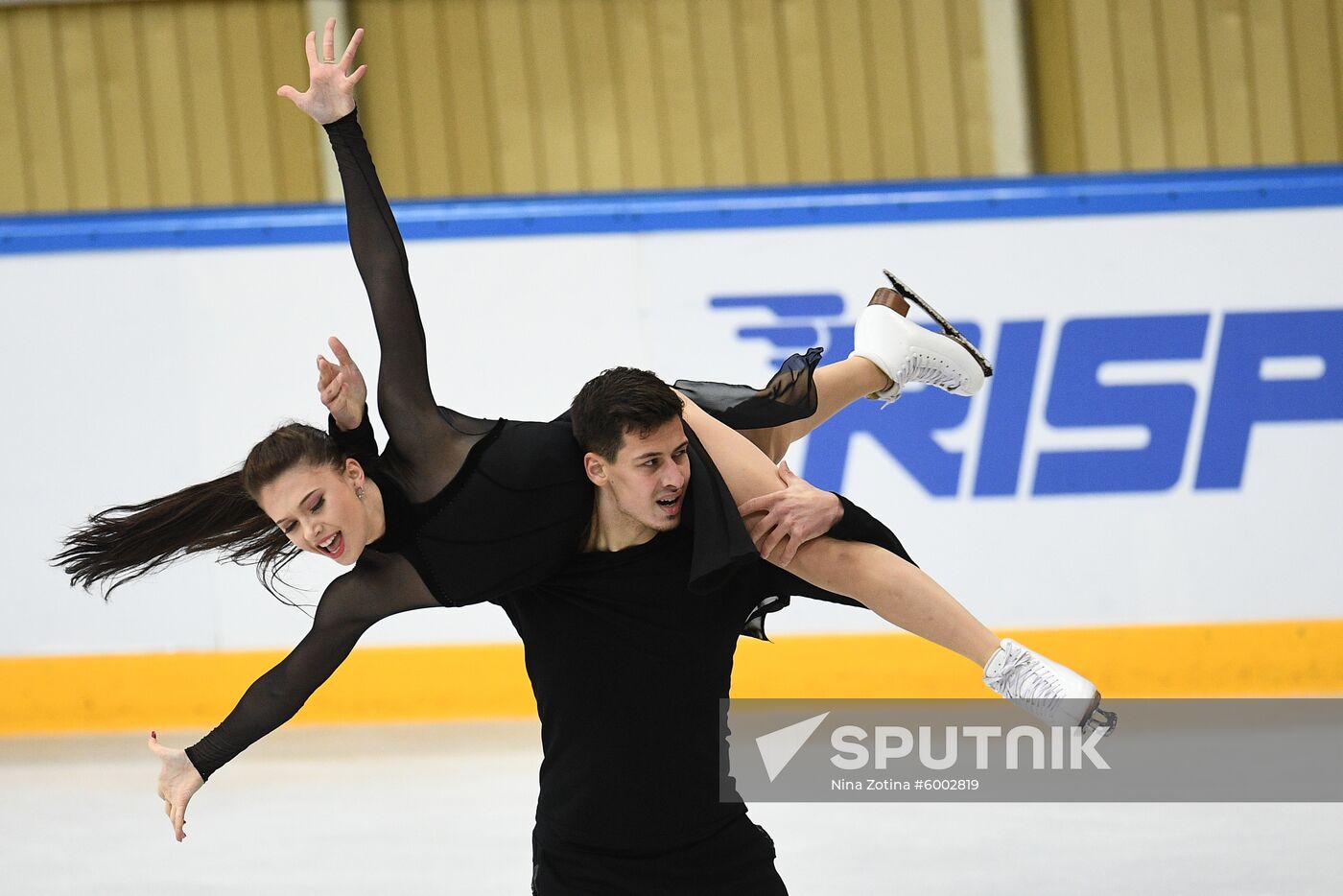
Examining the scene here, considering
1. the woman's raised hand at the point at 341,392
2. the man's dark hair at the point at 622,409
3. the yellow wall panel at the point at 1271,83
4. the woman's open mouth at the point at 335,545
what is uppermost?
the yellow wall panel at the point at 1271,83

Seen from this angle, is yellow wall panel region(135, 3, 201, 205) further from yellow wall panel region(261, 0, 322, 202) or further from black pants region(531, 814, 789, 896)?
black pants region(531, 814, 789, 896)

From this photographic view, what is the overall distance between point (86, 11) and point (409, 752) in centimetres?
484

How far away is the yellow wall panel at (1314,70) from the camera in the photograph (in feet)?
26.0

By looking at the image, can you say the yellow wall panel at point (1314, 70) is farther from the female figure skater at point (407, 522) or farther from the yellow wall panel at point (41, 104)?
the yellow wall panel at point (41, 104)

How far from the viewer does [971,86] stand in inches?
319

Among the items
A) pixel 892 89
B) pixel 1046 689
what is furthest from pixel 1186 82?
pixel 1046 689

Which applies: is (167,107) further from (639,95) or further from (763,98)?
(763,98)

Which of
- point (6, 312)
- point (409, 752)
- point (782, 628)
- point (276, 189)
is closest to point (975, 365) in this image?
point (782, 628)

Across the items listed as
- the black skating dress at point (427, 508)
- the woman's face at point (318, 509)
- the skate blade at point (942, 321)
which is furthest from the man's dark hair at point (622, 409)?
the skate blade at point (942, 321)

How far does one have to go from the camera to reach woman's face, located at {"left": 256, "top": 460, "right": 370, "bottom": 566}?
256 cm

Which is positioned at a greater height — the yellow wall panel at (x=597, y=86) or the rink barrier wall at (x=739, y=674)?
the yellow wall panel at (x=597, y=86)

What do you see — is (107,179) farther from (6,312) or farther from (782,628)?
(782,628)

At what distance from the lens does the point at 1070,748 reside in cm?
505

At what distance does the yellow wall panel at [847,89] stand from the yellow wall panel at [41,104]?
4022 millimetres
